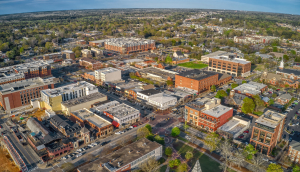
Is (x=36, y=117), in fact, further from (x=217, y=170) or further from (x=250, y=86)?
(x=250, y=86)

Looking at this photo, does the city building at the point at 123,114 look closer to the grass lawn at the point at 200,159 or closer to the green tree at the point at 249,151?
the grass lawn at the point at 200,159

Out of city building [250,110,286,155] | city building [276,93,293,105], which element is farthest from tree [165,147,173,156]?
city building [276,93,293,105]

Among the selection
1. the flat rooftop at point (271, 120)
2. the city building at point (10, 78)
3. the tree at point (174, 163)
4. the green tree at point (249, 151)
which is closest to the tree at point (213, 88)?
the flat rooftop at point (271, 120)

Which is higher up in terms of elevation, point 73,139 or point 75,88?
point 75,88

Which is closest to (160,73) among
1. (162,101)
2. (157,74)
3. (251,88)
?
(157,74)

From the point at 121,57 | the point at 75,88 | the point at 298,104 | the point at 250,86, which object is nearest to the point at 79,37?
the point at 121,57

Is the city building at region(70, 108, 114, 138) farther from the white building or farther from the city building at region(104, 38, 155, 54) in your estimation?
the city building at region(104, 38, 155, 54)
